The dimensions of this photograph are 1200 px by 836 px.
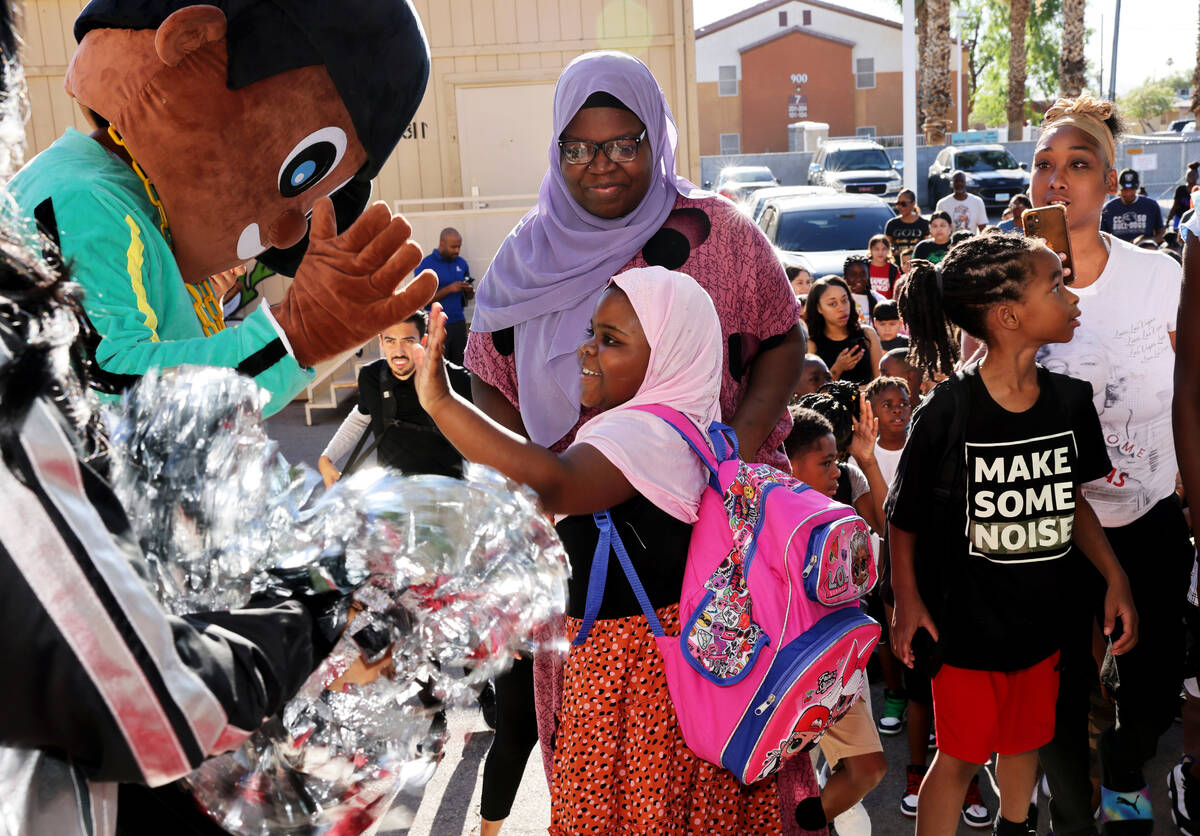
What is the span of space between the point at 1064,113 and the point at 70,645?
351cm

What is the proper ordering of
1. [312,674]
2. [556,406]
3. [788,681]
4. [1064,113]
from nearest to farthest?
[312,674], [788,681], [556,406], [1064,113]

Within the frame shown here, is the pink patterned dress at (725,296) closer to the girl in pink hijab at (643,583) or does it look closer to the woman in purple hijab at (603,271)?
the woman in purple hijab at (603,271)

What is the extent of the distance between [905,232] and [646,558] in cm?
1008

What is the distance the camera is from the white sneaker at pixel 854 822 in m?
3.19

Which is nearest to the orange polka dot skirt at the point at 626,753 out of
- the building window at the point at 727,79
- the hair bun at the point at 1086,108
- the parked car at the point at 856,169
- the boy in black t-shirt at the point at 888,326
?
the hair bun at the point at 1086,108

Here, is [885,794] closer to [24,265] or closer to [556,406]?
[556,406]

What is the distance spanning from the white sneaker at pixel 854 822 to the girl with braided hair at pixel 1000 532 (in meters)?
0.22

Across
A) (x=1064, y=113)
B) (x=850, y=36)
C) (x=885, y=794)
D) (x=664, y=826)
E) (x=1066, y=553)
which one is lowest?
(x=885, y=794)

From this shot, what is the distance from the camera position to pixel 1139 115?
47969 millimetres

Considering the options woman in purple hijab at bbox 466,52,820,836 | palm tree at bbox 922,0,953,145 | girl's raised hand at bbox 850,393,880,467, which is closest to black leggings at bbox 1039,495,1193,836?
girl's raised hand at bbox 850,393,880,467

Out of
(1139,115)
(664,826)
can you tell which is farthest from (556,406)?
(1139,115)

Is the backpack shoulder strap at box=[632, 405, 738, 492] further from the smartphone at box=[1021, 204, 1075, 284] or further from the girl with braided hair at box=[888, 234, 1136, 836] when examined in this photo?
the smartphone at box=[1021, 204, 1075, 284]

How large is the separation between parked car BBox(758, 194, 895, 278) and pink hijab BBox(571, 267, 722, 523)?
9.49 metres

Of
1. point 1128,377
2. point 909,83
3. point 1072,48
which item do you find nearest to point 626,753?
point 1128,377
